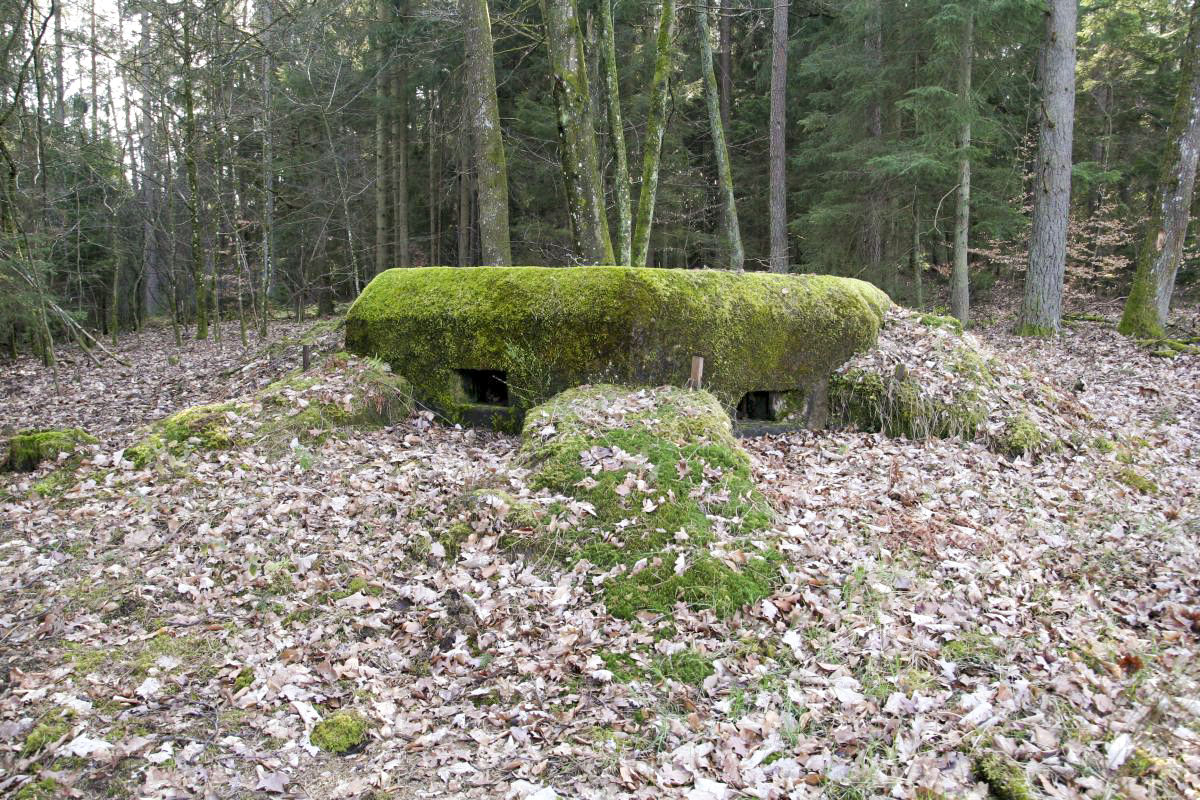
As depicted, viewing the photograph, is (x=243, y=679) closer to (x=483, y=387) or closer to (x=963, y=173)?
(x=483, y=387)

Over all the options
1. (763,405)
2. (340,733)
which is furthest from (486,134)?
(340,733)

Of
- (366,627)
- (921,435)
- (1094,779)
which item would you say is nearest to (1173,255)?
(921,435)

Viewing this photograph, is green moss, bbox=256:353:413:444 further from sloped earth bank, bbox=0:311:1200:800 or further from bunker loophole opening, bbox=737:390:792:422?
bunker loophole opening, bbox=737:390:792:422

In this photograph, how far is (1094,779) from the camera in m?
2.48

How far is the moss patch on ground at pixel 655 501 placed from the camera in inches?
159

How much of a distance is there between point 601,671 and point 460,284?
4841mm

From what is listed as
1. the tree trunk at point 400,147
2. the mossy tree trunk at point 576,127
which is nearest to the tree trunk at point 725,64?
the tree trunk at point 400,147

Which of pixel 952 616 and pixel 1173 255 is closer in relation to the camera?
pixel 952 616

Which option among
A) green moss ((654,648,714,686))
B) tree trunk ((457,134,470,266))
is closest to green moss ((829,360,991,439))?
green moss ((654,648,714,686))

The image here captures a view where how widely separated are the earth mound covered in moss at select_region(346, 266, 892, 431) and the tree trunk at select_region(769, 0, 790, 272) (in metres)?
9.07

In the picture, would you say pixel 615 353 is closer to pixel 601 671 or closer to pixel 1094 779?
pixel 601 671

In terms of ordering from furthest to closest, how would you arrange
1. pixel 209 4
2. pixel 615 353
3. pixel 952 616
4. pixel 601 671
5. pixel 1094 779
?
pixel 209 4
pixel 615 353
pixel 952 616
pixel 601 671
pixel 1094 779

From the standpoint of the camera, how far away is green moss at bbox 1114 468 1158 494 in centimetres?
566

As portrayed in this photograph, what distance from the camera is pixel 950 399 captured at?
6.89 m
